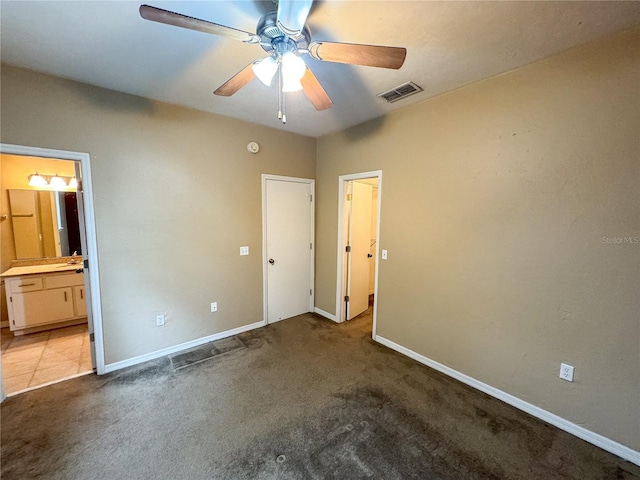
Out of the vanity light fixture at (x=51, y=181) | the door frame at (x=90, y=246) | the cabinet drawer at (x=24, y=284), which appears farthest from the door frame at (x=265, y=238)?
the cabinet drawer at (x=24, y=284)

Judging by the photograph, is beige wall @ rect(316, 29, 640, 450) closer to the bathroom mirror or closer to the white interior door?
the white interior door

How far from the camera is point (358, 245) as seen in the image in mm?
3760

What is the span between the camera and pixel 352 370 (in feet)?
8.45

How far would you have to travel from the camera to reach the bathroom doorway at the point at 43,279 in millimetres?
2605

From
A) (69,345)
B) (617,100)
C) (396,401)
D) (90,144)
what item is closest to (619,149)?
(617,100)

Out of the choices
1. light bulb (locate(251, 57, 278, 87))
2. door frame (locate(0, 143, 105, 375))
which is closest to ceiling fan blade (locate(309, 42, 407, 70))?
light bulb (locate(251, 57, 278, 87))

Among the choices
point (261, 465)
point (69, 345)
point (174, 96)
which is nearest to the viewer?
point (261, 465)

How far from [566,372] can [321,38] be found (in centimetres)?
288

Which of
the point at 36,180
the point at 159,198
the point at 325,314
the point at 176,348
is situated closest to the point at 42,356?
the point at 176,348

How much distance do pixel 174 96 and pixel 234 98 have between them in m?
0.57

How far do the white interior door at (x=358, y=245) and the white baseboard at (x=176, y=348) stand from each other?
1.35 meters

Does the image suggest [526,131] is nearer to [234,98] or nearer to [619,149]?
[619,149]

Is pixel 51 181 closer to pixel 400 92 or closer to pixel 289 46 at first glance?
pixel 289 46

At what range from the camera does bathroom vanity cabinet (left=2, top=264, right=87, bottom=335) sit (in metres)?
3.04
